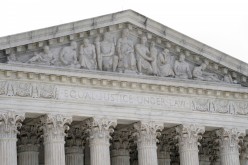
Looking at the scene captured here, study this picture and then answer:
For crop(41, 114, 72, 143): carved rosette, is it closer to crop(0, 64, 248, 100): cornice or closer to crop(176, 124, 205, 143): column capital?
crop(0, 64, 248, 100): cornice

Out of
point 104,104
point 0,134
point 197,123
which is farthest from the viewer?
point 197,123

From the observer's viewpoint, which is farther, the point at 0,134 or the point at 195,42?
the point at 195,42

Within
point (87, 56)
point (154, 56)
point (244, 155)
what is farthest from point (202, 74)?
point (87, 56)

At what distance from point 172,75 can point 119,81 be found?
3679 millimetres

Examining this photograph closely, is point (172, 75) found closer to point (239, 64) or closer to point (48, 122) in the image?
point (239, 64)

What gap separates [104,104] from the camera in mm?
40156

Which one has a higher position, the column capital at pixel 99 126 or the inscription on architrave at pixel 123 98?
the inscription on architrave at pixel 123 98

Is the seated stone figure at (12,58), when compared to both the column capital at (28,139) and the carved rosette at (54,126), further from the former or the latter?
the column capital at (28,139)

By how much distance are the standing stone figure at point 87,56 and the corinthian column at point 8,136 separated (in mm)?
4815

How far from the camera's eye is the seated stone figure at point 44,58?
1519 inches

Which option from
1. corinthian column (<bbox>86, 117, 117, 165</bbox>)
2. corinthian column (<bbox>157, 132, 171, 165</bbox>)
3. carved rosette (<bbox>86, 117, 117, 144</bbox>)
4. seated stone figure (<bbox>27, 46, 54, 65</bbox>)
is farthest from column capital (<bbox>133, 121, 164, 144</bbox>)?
seated stone figure (<bbox>27, 46, 54, 65</bbox>)

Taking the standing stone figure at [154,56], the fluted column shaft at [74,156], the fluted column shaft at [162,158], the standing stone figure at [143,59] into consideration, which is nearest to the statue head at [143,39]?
the standing stone figure at [143,59]

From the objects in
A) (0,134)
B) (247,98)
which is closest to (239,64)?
(247,98)

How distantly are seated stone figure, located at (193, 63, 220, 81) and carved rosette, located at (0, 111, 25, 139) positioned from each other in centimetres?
1150
